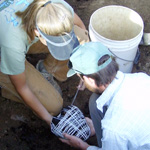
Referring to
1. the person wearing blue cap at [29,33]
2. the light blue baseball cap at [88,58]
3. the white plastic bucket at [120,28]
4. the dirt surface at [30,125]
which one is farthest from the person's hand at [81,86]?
the light blue baseball cap at [88,58]

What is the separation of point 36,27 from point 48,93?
741mm

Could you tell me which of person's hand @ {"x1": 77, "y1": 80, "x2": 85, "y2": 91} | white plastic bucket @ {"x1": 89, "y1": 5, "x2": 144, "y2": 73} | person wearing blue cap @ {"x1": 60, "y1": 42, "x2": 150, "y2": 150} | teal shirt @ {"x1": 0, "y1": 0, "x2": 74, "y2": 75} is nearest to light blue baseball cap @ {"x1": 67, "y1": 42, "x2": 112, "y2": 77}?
person wearing blue cap @ {"x1": 60, "y1": 42, "x2": 150, "y2": 150}

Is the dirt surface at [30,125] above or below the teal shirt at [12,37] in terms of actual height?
below

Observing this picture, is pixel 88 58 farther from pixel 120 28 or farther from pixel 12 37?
pixel 120 28

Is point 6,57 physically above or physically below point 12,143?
above

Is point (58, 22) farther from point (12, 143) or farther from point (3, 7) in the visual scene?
point (12, 143)

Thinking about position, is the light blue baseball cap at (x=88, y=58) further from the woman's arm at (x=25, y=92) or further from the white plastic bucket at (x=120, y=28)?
Result: the white plastic bucket at (x=120, y=28)

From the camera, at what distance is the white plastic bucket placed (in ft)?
6.59

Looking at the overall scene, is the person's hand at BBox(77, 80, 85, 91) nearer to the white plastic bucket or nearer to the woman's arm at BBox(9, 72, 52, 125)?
the white plastic bucket

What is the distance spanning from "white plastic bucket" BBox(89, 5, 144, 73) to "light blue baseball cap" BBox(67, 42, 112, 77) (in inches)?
23.3

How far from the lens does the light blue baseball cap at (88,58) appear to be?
1322mm

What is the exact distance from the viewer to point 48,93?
81.7 inches

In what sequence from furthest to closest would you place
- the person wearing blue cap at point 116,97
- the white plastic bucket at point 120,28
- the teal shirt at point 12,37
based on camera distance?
1. the white plastic bucket at point 120,28
2. the teal shirt at point 12,37
3. the person wearing blue cap at point 116,97

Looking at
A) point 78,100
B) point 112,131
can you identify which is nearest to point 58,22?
point 112,131
